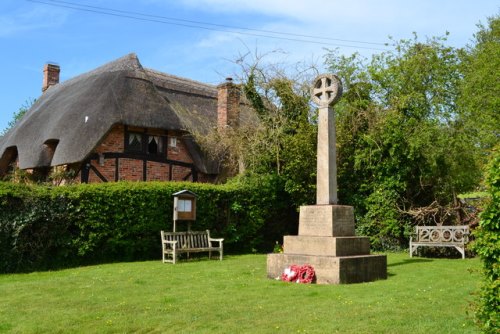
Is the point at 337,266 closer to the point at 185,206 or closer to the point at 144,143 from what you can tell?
the point at 185,206

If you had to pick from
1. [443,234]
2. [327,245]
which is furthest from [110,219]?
[443,234]

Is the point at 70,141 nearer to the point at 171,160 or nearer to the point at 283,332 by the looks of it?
the point at 171,160

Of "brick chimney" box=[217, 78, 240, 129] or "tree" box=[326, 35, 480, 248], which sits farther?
"brick chimney" box=[217, 78, 240, 129]

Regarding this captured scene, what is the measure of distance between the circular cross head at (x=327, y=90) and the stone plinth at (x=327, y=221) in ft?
7.07

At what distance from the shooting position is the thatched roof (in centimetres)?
1676

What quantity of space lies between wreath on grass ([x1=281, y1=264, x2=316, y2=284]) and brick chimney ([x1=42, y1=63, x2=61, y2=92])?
21.7 meters

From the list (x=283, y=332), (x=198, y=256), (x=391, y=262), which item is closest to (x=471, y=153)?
(x=391, y=262)

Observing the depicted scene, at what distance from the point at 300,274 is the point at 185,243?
529 cm

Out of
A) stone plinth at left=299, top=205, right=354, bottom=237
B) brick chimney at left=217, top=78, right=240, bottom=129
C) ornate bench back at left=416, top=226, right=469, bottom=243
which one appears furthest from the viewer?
brick chimney at left=217, top=78, right=240, bottom=129

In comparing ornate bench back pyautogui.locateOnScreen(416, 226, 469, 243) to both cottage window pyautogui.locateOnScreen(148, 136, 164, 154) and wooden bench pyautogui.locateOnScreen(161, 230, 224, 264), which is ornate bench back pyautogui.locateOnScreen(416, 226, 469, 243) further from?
cottage window pyautogui.locateOnScreen(148, 136, 164, 154)

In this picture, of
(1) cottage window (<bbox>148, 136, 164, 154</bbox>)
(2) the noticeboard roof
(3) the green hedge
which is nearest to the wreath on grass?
(2) the noticeboard roof

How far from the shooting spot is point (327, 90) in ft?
33.8

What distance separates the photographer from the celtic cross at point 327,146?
9.91 meters

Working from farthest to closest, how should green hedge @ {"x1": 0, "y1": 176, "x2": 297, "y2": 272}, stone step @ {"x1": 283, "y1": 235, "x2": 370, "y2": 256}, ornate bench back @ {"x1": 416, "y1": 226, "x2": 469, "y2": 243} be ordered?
1. ornate bench back @ {"x1": 416, "y1": 226, "x2": 469, "y2": 243}
2. green hedge @ {"x1": 0, "y1": 176, "x2": 297, "y2": 272}
3. stone step @ {"x1": 283, "y1": 235, "x2": 370, "y2": 256}
